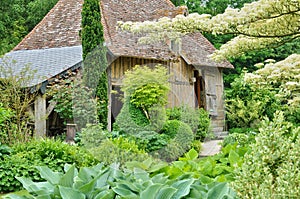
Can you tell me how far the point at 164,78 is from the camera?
9602 millimetres

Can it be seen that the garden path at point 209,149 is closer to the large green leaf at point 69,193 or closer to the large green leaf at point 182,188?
the large green leaf at point 182,188

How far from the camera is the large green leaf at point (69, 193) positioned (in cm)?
198

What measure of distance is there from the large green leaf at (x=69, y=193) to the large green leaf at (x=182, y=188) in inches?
19.7

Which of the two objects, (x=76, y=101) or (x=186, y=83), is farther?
(x=186, y=83)

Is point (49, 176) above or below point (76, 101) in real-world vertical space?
above

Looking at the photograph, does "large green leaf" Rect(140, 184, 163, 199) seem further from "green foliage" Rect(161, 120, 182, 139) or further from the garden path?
the garden path

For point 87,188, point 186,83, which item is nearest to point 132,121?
point 186,83

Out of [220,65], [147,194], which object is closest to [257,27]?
[147,194]

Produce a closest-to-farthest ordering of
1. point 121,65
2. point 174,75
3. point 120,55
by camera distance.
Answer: point 120,55 → point 121,65 → point 174,75

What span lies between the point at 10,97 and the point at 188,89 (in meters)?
7.18

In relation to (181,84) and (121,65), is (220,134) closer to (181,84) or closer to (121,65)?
(181,84)

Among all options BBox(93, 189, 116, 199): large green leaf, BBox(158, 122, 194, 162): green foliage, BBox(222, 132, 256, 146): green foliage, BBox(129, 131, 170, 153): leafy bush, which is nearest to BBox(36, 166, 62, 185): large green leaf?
BBox(93, 189, 116, 199): large green leaf

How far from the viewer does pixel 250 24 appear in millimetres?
4648

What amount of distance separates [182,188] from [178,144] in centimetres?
699
